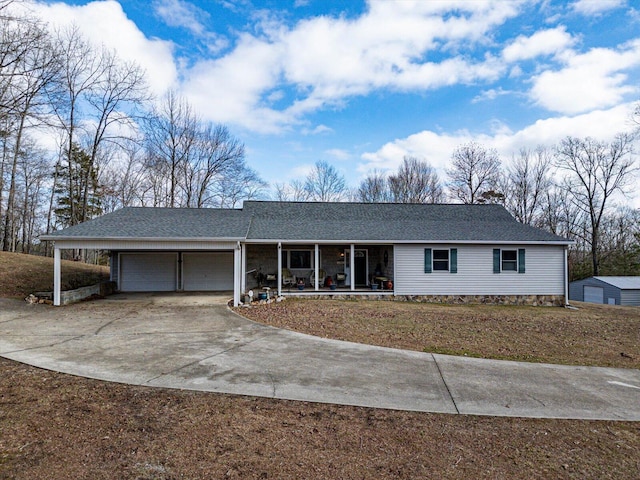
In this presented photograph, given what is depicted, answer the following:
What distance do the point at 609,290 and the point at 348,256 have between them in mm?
18692

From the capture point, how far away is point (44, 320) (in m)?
9.03

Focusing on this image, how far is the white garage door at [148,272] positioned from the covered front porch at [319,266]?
11.7ft

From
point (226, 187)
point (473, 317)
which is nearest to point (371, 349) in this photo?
point (473, 317)

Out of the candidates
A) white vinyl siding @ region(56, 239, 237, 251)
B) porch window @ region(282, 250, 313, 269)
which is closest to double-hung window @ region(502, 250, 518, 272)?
porch window @ region(282, 250, 313, 269)

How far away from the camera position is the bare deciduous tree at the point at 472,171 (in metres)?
31.5

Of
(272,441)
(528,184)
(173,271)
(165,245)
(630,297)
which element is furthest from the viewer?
(528,184)

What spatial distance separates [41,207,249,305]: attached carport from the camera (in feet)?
38.3

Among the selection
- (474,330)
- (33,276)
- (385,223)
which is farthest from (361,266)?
(33,276)

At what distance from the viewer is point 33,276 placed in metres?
14.6

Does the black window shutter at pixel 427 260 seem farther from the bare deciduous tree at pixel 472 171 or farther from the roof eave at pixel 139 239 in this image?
the bare deciduous tree at pixel 472 171

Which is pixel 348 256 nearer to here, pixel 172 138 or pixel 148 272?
pixel 148 272

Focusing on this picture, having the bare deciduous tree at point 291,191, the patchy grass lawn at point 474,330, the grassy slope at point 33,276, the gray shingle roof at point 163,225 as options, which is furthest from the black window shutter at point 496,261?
the bare deciduous tree at point 291,191

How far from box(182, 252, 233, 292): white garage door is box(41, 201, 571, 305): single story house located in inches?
1.8

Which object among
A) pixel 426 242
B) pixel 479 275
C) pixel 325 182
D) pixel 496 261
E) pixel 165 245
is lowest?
pixel 479 275
